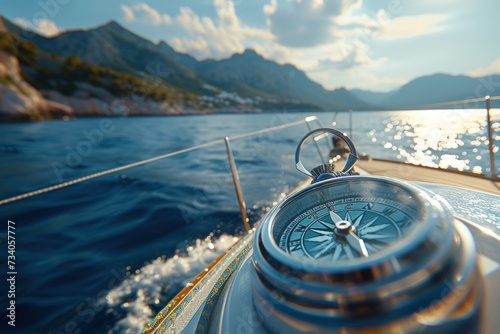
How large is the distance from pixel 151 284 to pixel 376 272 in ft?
11.7

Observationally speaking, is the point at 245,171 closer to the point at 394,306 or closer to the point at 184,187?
the point at 184,187

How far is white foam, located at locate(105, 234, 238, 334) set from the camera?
3.05 metres

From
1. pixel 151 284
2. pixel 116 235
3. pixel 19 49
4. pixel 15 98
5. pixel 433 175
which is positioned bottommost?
pixel 151 284

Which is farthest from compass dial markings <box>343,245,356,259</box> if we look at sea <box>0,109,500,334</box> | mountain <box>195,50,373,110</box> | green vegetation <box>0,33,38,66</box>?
mountain <box>195,50,373,110</box>

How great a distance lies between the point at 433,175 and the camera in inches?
118

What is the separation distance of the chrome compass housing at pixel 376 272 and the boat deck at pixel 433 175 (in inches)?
75.1

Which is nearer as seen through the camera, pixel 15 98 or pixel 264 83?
pixel 15 98

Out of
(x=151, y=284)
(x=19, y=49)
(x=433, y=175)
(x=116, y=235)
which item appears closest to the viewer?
(x=433, y=175)

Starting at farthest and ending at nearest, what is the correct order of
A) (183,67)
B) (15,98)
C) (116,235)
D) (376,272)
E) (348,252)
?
(183,67) → (15,98) → (116,235) → (348,252) → (376,272)

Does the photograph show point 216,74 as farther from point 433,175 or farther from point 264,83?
point 433,175

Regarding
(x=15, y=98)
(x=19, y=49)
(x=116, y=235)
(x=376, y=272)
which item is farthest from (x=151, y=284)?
(x=19, y=49)

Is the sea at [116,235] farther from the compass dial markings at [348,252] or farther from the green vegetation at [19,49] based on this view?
the green vegetation at [19,49]

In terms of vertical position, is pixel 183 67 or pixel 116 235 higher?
pixel 183 67

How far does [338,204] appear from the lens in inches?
41.0
